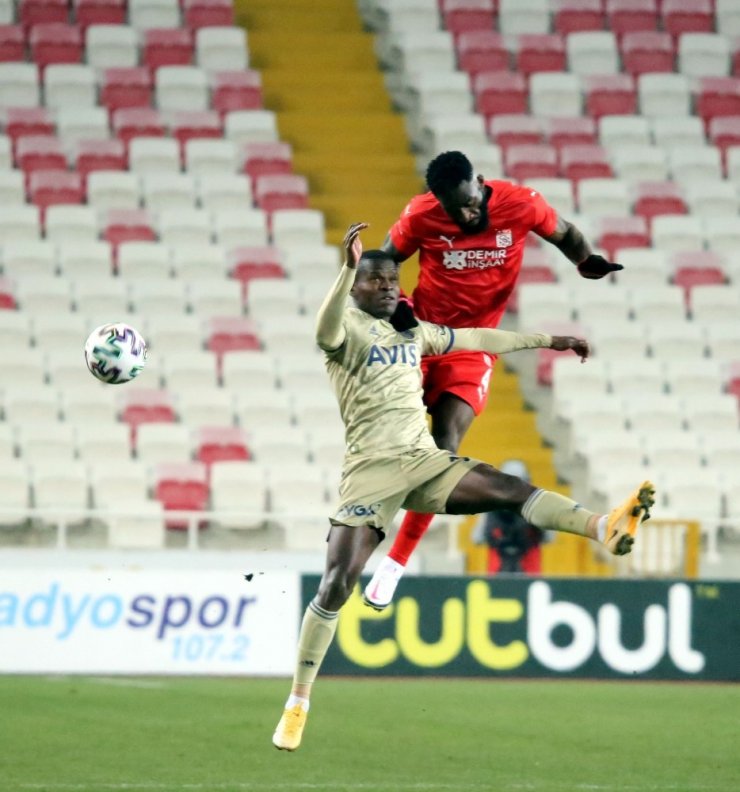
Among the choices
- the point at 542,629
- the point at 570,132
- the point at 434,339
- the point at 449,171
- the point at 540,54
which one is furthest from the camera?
the point at 540,54

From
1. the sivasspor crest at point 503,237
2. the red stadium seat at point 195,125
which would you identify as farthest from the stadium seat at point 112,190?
the sivasspor crest at point 503,237

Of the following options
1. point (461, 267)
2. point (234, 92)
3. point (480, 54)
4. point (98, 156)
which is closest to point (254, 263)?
point (98, 156)

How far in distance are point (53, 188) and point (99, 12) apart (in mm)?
3027

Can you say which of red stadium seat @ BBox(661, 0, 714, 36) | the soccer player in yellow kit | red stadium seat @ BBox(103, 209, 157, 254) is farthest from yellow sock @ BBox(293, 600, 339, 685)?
red stadium seat @ BBox(661, 0, 714, 36)

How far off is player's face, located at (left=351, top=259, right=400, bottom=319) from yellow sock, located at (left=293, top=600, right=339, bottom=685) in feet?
4.56

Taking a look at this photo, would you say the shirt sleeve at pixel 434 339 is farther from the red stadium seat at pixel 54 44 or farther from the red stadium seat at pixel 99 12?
the red stadium seat at pixel 99 12

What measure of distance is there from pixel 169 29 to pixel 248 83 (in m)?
1.11

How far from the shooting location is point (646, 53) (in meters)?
20.2

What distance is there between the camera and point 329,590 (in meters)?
7.85

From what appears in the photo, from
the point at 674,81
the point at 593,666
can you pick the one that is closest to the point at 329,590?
the point at 593,666

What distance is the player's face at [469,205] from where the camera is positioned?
7840mm

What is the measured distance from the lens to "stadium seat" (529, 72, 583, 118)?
19500mm

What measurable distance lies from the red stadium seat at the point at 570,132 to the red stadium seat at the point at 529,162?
504 millimetres

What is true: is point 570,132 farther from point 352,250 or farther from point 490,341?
point 352,250
